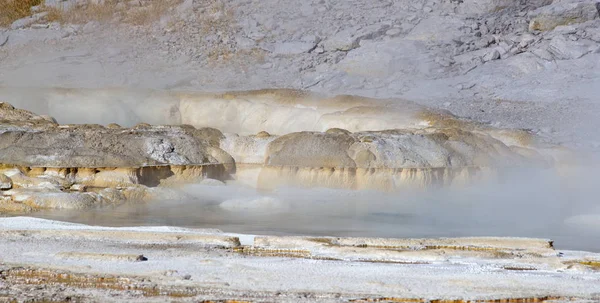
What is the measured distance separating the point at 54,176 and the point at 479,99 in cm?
974

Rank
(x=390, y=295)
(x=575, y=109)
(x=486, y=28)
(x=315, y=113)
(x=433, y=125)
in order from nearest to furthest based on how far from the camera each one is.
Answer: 1. (x=390, y=295)
2. (x=433, y=125)
3. (x=315, y=113)
4. (x=575, y=109)
5. (x=486, y=28)

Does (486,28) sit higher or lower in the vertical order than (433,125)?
higher

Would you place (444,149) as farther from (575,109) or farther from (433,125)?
(575,109)

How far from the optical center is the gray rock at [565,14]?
2247 cm

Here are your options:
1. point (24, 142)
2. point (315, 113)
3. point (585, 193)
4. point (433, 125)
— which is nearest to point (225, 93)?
point (315, 113)

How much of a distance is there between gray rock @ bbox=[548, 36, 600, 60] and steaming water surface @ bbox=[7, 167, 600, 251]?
25.3 ft

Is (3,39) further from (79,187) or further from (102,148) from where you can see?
(79,187)

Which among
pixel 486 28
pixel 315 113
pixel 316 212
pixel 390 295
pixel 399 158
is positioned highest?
pixel 486 28

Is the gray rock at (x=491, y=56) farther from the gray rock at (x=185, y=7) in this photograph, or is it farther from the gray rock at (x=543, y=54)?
the gray rock at (x=185, y=7)

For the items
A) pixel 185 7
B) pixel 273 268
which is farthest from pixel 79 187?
pixel 185 7

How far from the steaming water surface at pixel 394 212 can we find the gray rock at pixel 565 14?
9.28m

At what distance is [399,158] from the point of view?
524 inches

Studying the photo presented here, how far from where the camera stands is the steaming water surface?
10664mm

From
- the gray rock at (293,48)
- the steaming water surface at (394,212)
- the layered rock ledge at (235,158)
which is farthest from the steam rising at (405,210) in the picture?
the gray rock at (293,48)
